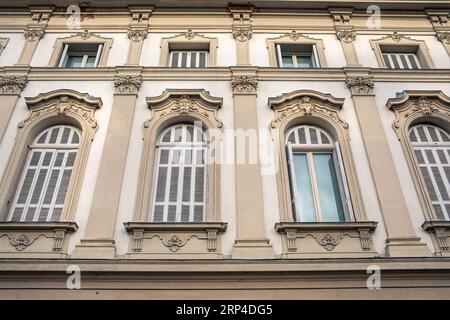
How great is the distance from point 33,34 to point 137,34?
8.55 ft

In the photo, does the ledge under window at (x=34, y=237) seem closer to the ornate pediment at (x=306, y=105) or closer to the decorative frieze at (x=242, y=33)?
the ornate pediment at (x=306, y=105)

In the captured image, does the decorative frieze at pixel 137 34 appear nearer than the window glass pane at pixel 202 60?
No

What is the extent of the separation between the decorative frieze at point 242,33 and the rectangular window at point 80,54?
11.1 ft

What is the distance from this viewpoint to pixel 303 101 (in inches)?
355

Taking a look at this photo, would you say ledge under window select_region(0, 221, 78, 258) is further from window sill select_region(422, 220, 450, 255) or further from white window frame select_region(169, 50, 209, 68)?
window sill select_region(422, 220, 450, 255)

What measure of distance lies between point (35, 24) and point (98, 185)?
219 inches

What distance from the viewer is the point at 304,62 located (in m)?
10.5

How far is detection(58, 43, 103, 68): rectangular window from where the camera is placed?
33.8 feet

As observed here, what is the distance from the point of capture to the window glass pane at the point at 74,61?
405 inches

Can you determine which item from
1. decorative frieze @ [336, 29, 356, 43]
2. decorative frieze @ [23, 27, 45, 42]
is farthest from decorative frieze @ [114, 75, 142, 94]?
decorative frieze @ [336, 29, 356, 43]

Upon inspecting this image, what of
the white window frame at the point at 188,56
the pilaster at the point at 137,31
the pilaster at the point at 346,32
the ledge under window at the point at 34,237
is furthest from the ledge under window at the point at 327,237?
the pilaster at the point at 137,31

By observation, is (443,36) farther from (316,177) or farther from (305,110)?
(316,177)
